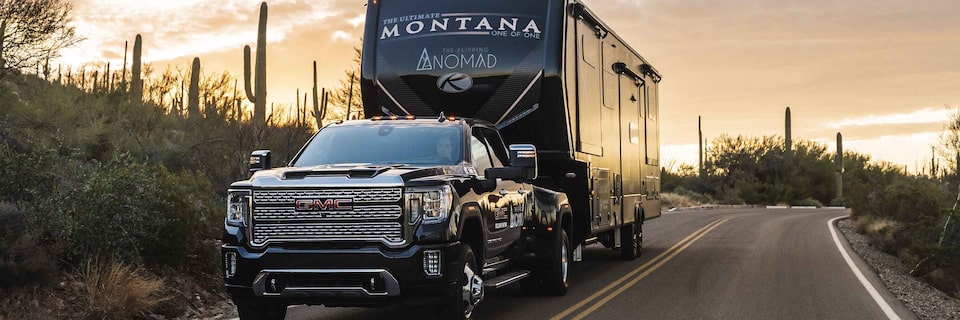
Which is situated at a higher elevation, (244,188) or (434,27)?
(434,27)

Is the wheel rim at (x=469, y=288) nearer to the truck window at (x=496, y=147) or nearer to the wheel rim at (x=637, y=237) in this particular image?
the truck window at (x=496, y=147)

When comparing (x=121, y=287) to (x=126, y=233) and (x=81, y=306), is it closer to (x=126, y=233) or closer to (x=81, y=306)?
Answer: (x=81, y=306)

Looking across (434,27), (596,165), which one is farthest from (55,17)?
(596,165)

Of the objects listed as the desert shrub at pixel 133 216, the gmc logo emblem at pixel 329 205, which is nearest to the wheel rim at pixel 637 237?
the desert shrub at pixel 133 216

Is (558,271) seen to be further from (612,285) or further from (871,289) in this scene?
(871,289)

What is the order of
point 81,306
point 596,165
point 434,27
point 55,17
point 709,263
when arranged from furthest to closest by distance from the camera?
point 55,17, point 709,263, point 596,165, point 434,27, point 81,306

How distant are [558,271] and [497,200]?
2457 millimetres

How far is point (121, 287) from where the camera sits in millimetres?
10703

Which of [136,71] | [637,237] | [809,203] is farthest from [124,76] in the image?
[809,203]

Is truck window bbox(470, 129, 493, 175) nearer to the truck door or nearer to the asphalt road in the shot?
the truck door

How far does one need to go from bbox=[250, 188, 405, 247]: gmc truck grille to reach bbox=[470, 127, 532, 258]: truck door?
59.5 inches

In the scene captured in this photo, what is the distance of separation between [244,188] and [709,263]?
12153 mm

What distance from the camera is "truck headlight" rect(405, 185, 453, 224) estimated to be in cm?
918

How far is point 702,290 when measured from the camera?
14.7 meters
